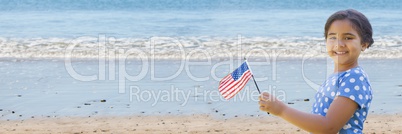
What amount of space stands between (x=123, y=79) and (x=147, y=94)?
139 cm

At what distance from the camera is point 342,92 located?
2629mm

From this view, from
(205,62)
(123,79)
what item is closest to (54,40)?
(205,62)

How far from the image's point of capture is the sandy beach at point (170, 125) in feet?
25.6

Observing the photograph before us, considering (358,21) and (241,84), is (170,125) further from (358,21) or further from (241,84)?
(358,21)

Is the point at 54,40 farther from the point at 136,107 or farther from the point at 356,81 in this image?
the point at 356,81

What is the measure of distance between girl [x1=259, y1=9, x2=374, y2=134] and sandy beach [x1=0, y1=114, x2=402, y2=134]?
16.0 feet

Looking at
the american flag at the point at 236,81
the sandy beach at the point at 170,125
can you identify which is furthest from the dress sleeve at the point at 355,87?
the sandy beach at the point at 170,125

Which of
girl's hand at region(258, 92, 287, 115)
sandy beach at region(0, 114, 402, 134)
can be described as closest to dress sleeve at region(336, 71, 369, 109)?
girl's hand at region(258, 92, 287, 115)

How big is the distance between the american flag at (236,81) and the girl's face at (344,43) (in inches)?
22.5

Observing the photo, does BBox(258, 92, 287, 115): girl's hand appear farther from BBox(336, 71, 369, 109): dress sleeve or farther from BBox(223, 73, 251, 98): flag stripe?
BBox(223, 73, 251, 98): flag stripe

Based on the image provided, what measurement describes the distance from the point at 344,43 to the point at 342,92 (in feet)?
0.67

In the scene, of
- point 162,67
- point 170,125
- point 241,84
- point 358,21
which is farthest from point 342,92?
point 162,67

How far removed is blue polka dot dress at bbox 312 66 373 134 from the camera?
8.63 feet

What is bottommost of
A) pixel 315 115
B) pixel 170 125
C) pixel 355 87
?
pixel 170 125
